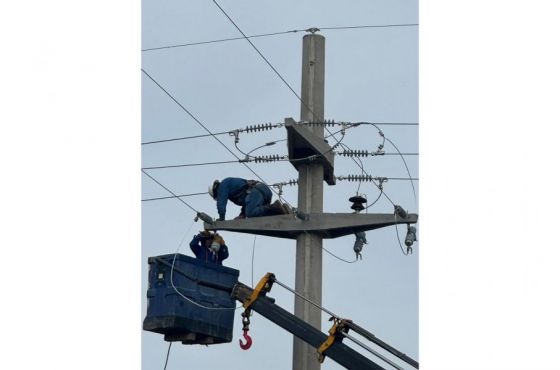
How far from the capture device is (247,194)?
1652cm

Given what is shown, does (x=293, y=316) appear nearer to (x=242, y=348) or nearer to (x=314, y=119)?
(x=242, y=348)

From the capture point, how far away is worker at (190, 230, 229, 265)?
15875mm

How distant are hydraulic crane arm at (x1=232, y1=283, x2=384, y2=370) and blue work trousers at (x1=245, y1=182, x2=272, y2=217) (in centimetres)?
106

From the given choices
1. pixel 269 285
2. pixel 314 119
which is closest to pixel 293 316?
pixel 269 285

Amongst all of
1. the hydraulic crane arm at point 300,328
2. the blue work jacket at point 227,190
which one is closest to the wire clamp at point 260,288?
the hydraulic crane arm at point 300,328

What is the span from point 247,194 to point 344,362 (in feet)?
8.79

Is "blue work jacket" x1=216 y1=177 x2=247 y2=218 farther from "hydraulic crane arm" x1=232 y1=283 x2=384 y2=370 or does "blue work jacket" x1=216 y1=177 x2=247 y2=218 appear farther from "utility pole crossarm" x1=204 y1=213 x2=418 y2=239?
"hydraulic crane arm" x1=232 y1=283 x2=384 y2=370

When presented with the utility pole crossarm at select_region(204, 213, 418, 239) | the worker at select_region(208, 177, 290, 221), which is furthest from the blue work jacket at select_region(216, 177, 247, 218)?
the utility pole crossarm at select_region(204, 213, 418, 239)

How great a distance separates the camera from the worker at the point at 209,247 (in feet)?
52.1

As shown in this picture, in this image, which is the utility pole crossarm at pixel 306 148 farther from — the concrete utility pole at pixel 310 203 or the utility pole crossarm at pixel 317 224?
the utility pole crossarm at pixel 317 224

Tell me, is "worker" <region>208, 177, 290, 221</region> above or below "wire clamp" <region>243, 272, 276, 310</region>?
above

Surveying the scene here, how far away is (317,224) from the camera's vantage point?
1588 cm

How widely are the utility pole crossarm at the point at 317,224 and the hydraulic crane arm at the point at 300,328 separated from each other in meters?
0.84

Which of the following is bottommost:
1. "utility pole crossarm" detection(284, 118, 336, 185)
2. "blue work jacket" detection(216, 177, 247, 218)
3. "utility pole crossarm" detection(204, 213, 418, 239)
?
"utility pole crossarm" detection(204, 213, 418, 239)
